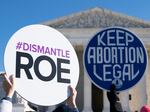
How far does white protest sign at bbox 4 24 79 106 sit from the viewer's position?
9.04ft

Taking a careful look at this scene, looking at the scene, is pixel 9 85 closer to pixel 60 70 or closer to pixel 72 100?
pixel 72 100

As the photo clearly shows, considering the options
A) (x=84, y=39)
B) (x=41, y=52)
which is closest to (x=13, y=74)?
(x=41, y=52)

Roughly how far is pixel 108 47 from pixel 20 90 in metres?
0.68

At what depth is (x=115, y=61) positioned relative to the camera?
3.13m

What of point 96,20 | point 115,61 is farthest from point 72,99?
point 96,20

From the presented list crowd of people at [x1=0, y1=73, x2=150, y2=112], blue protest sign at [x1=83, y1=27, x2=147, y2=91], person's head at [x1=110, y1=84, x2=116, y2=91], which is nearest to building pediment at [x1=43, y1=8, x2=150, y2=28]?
blue protest sign at [x1=83, y1=27, x2=147, y2=91]

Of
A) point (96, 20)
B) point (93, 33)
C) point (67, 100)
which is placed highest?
point (96, 20)

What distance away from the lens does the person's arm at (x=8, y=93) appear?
2.17 m

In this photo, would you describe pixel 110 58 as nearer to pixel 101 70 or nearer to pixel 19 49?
pixel 101 70

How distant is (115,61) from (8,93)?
3.19 ft

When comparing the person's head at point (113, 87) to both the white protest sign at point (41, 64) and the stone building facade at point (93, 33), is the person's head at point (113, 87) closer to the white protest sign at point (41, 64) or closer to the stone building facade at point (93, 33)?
the white protest sign at point (41, 64)

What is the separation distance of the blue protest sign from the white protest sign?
19cm

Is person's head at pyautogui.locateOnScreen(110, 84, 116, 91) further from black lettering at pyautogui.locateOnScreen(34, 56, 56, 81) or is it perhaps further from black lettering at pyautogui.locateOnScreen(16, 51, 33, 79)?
black lettering at pyautogui.locateOnScreen(16, 51, 33, 79)

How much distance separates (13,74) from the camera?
2643 mm
